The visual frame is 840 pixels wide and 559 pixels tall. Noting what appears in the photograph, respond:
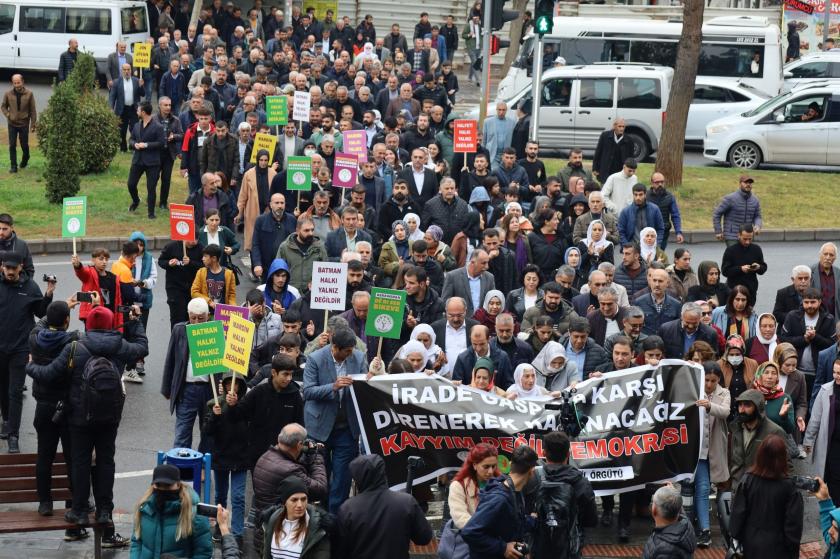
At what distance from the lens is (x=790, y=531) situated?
9477 millimetres

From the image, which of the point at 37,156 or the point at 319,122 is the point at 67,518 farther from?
the point at 37,156

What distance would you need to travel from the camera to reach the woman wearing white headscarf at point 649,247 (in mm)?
15625

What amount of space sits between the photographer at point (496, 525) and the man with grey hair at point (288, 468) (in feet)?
4.53

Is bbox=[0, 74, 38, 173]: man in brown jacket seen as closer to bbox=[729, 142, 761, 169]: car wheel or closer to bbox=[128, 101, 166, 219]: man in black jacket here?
bbox=[128, 101, 166, 219]: man in black jacket

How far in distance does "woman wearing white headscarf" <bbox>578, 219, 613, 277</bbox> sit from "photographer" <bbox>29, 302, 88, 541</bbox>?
6583 mm

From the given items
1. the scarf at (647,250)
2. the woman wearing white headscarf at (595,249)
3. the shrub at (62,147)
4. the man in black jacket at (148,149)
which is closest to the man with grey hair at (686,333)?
the scarf at (647,250)

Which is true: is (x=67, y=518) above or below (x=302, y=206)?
below

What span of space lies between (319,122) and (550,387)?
10437 mm

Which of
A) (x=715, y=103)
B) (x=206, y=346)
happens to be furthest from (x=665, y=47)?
(x=206, y=346)

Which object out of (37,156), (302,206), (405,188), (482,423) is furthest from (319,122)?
(482,423)

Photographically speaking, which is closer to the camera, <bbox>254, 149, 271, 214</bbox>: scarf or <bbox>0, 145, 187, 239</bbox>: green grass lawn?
<bbox>254, 149, 271, 214</bbox>: scarf

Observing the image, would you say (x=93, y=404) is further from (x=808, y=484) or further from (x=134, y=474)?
(x=808, y=484)

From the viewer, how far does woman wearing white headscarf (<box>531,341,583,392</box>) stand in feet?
38.9

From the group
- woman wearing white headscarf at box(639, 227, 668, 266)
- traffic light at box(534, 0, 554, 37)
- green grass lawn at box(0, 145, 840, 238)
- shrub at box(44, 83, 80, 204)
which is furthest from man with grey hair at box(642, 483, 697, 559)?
shrub at box(44, 83, 80, 204)
